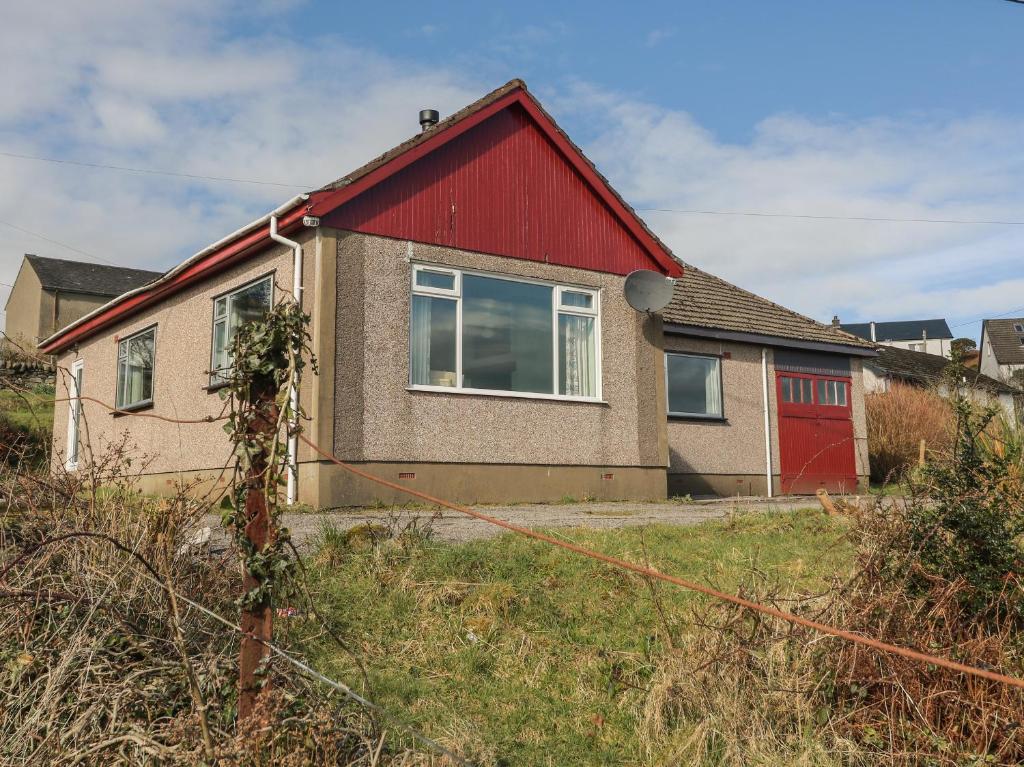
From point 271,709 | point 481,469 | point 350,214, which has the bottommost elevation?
point 271,709

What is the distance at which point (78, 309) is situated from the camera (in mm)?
41406

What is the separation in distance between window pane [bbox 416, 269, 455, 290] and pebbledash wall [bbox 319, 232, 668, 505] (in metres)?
0.14

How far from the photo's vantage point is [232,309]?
1169 cm

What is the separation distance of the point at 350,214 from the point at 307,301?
3.51 feet

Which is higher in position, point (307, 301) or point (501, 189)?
point (501, 189)

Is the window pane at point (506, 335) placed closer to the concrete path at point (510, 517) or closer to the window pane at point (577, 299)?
the window pane at point (577, 299)

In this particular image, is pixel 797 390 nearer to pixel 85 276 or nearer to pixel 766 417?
pixel 766 417

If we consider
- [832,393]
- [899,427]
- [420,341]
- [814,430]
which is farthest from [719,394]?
[420,341]

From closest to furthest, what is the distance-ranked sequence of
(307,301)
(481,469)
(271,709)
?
(271,709) → (307,301) → (481,469)

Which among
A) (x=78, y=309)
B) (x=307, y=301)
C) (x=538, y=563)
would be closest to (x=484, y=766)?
(x=538, y=563)

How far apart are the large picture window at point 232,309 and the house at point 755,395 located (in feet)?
19.6

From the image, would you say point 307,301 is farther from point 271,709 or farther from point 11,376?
point 271,709

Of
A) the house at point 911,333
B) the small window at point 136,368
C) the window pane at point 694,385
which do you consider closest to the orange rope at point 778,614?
the window pane at point 694,385

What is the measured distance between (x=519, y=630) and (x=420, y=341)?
6279 millimetres
